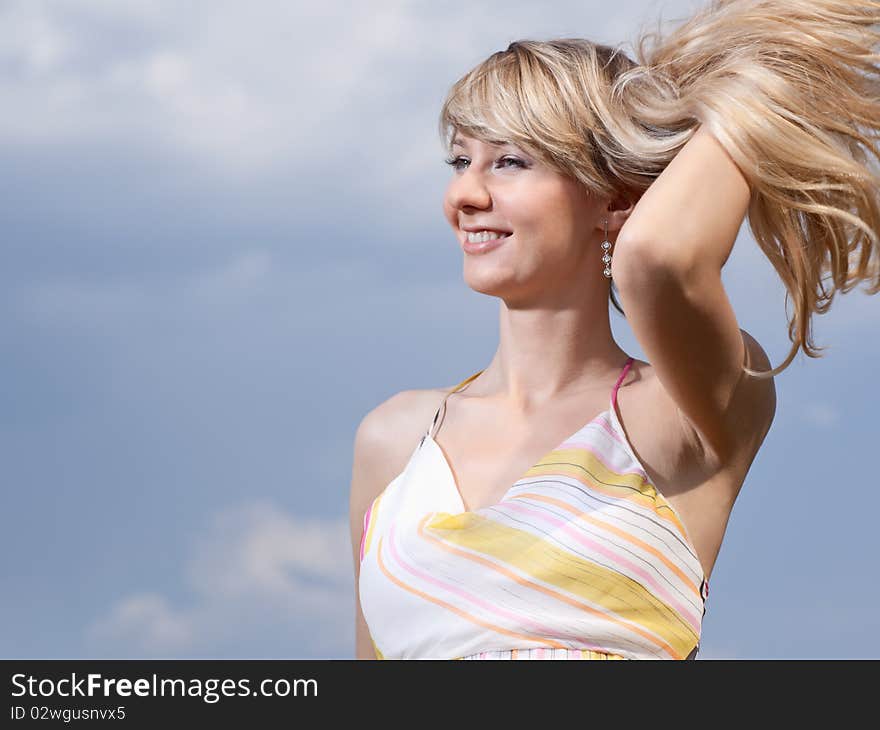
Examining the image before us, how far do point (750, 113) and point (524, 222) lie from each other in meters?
0.60

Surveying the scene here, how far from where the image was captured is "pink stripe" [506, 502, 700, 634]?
106 inches

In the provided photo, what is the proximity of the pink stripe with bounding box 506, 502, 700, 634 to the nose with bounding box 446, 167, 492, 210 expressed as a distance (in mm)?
738

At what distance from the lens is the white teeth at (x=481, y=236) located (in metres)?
2.95

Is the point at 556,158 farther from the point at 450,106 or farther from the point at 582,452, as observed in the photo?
the point at 582,452

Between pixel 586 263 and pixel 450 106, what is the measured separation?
53cm

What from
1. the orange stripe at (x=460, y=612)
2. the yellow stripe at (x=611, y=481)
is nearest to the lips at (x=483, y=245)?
the yellow stripe at (x=611, y=481)

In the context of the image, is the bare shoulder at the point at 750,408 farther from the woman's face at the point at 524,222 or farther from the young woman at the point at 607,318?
the woman's face at the point at 524,222

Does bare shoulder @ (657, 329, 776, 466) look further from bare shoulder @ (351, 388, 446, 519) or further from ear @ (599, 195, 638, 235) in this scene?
bare shoulder @ (351, 388, 446, 519)

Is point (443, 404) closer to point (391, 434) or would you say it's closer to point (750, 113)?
point (391, 434)

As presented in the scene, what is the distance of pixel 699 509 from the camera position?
2840mm

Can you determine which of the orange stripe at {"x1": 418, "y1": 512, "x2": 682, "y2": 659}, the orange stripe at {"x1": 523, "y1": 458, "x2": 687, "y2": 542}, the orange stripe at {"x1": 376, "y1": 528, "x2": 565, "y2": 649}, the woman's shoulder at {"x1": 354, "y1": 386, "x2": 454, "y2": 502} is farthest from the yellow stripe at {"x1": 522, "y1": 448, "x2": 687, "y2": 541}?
the woman's shoulder at {"x1": 354, "y1": 386, "x2": 454, "y2": 502}

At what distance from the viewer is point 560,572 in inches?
106
